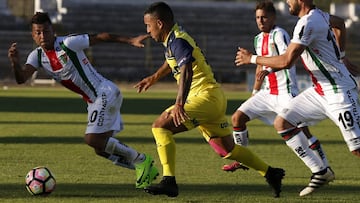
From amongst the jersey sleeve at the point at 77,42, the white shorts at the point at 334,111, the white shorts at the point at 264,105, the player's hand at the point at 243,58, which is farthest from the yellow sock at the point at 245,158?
the white shorts at the point at 264,105

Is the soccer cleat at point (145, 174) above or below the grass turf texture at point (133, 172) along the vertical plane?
above

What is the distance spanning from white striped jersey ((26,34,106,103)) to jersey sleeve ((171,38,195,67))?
1.73 meters

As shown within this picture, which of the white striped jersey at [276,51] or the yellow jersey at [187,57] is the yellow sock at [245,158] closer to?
the yellow jersey at [187,57]

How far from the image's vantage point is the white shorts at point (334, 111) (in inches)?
416

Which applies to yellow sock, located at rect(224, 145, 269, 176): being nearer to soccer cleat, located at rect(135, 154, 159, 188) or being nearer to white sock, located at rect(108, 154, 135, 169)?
soccer cleat, located at rect(135, 154, 159, 188)

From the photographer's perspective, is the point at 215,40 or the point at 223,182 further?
the point at 215,40

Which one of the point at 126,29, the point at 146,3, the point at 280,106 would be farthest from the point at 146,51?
the point at 280,106

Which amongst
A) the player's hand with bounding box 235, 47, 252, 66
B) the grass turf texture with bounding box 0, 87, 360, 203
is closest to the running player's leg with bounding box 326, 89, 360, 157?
the grass turf texture with bounding box 0, 87, 360, 203

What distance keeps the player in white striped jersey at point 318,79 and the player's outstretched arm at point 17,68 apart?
8.23 feet

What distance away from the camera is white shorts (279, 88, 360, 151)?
10578 mm

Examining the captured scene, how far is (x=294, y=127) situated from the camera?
11.2m

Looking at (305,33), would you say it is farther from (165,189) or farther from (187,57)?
(165,189)

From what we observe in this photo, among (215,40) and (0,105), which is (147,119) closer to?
(0,105)

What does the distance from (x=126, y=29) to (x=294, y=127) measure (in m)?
35.6
